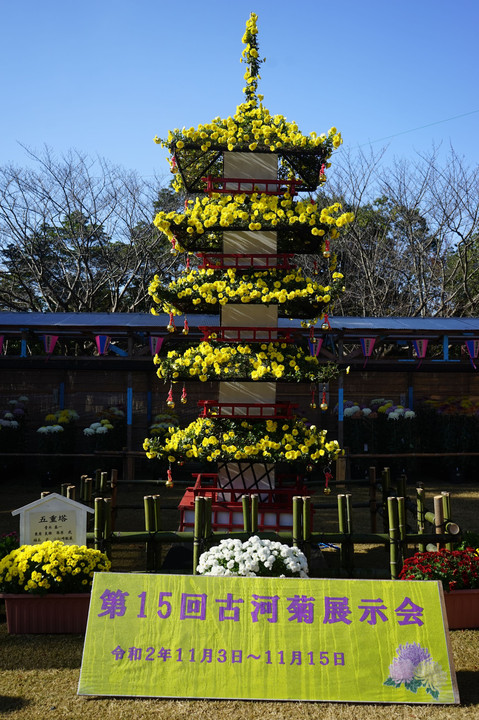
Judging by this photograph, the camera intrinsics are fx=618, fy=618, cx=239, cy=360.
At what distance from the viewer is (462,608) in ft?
20.2

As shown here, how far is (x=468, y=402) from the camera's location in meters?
16.9

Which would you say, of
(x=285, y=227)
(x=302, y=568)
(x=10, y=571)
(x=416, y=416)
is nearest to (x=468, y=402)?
(x=416, y=416)

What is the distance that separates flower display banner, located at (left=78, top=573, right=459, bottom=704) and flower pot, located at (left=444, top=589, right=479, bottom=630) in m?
1.51

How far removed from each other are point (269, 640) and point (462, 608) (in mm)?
2578

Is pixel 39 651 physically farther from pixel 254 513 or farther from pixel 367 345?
pixel 367 345

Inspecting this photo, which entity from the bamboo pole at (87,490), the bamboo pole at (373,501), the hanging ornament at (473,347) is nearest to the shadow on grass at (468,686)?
the bamboo pole at (373,501)

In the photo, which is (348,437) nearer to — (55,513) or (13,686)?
(55,513)

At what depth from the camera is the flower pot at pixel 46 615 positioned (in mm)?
6090

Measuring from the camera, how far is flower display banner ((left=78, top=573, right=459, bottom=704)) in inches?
176

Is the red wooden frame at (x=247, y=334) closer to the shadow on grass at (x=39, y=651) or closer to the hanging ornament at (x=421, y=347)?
the shadow on grass at (x=39, y=651)

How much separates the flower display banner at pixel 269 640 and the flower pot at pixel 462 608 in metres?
1.51

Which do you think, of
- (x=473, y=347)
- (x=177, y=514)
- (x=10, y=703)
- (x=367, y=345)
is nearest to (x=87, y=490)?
(x=177, y=514)

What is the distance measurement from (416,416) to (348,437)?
210 cm

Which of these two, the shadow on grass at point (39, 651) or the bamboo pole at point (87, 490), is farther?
the bamboo pole at point (87, 490)
